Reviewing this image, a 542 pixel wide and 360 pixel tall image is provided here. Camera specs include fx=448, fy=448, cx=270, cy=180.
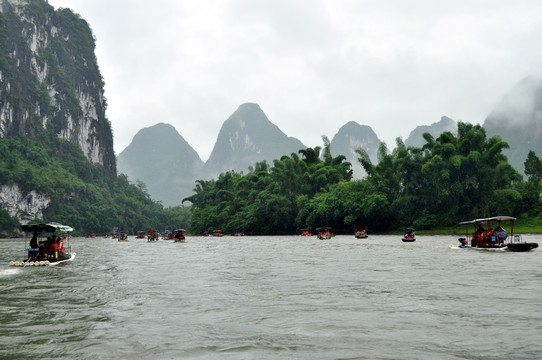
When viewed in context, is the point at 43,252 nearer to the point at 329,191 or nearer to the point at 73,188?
the point at 329,191

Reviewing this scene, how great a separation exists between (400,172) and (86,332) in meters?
61.9

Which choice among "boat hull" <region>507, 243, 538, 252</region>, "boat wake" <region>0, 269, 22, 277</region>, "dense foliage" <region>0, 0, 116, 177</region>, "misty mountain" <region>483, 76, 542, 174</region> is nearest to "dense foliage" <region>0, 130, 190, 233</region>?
"dense foliage" <region>0, 0, 116, 177</region>

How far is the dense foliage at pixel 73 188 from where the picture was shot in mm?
100875

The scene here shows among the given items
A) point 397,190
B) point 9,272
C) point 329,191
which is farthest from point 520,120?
point 9,272

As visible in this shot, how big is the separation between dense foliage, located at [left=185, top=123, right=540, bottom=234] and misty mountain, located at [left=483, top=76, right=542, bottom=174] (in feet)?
342

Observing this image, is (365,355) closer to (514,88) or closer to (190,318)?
(190,318)

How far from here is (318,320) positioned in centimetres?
867

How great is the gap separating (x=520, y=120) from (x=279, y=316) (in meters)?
187

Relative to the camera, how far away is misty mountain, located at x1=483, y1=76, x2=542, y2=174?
15938 cm

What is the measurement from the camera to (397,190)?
66688mm

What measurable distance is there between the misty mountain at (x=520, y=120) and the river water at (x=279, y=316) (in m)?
160

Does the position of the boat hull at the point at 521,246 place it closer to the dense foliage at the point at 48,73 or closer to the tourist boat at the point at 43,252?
the tourist boat at the point at 43,252

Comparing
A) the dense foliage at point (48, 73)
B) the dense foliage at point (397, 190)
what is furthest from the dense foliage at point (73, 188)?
the dense foliage at point (397, 190)

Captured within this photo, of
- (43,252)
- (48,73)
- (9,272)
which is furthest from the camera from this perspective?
(48,73)
